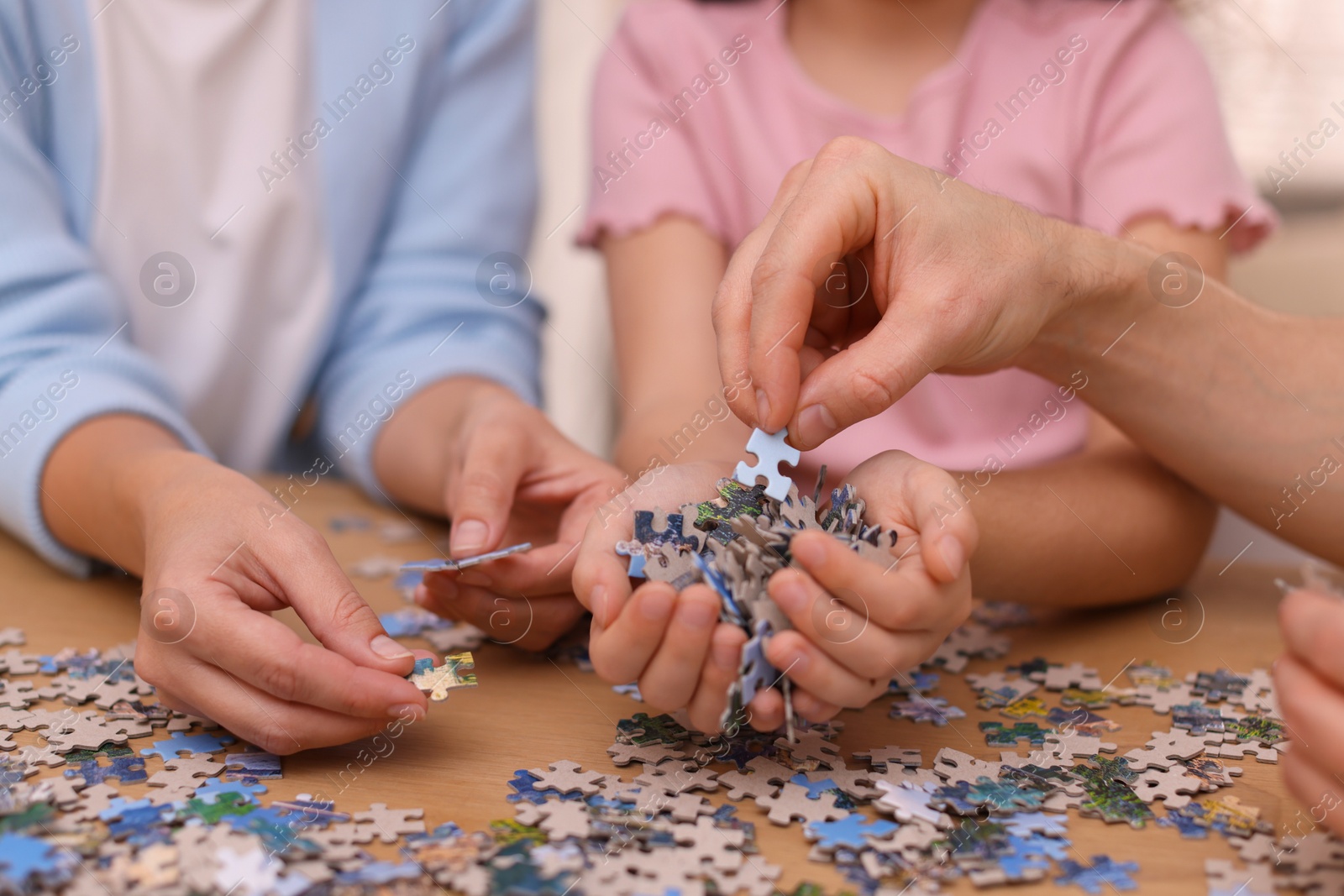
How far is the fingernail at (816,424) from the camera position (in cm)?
126

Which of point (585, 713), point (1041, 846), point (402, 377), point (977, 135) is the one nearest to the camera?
point (1041, 846)

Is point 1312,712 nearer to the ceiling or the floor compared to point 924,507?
nearer to the floor

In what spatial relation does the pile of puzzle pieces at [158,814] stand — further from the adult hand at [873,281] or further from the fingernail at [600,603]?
the adult hand at [873,281]

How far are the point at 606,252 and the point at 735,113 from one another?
17.5 inches

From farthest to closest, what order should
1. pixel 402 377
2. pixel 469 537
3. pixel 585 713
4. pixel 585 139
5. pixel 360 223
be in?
1. pixel 585 139
2. pixel 360 223
3. pixel 402 377
4. pixel 469 537
5. pixel 585 713

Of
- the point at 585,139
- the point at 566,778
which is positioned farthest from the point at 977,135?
the point at 585,139

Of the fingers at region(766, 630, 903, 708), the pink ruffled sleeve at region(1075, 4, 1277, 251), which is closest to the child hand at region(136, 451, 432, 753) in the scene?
the fingers at region(766, 630, 903, 708)

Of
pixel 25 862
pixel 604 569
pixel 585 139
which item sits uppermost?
pixel 585 139

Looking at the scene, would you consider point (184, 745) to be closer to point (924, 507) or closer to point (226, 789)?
point (226, 789)

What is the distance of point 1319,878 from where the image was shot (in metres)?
1.01

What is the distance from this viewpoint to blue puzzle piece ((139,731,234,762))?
123 cm

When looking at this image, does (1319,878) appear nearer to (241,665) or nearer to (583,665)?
(583,665)

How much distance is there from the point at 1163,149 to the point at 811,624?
1525 millimetres

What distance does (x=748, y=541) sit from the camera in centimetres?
124
